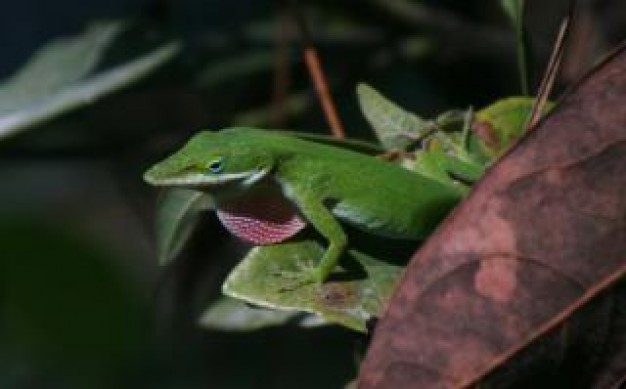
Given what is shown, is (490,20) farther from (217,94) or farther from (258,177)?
(258,177)

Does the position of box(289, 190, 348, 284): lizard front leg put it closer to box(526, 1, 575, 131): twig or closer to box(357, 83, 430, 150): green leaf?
box(357, 83, 430, 150): green leaf

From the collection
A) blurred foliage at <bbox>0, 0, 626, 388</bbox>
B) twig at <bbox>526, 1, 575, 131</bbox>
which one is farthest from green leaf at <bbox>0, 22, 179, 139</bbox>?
twig at <bbox>526, 1, 575, 131</bbox>

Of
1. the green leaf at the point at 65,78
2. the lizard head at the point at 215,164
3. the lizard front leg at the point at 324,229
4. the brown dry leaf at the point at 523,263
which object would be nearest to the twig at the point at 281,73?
the green leaf at the point at 65,78

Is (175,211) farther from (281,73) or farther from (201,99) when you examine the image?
(201,99)

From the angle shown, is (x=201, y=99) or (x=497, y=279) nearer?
(x=497, y=279)

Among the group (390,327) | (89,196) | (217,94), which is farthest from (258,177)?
(89,196)

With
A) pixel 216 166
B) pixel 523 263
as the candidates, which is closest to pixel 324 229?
pixel 216 166
